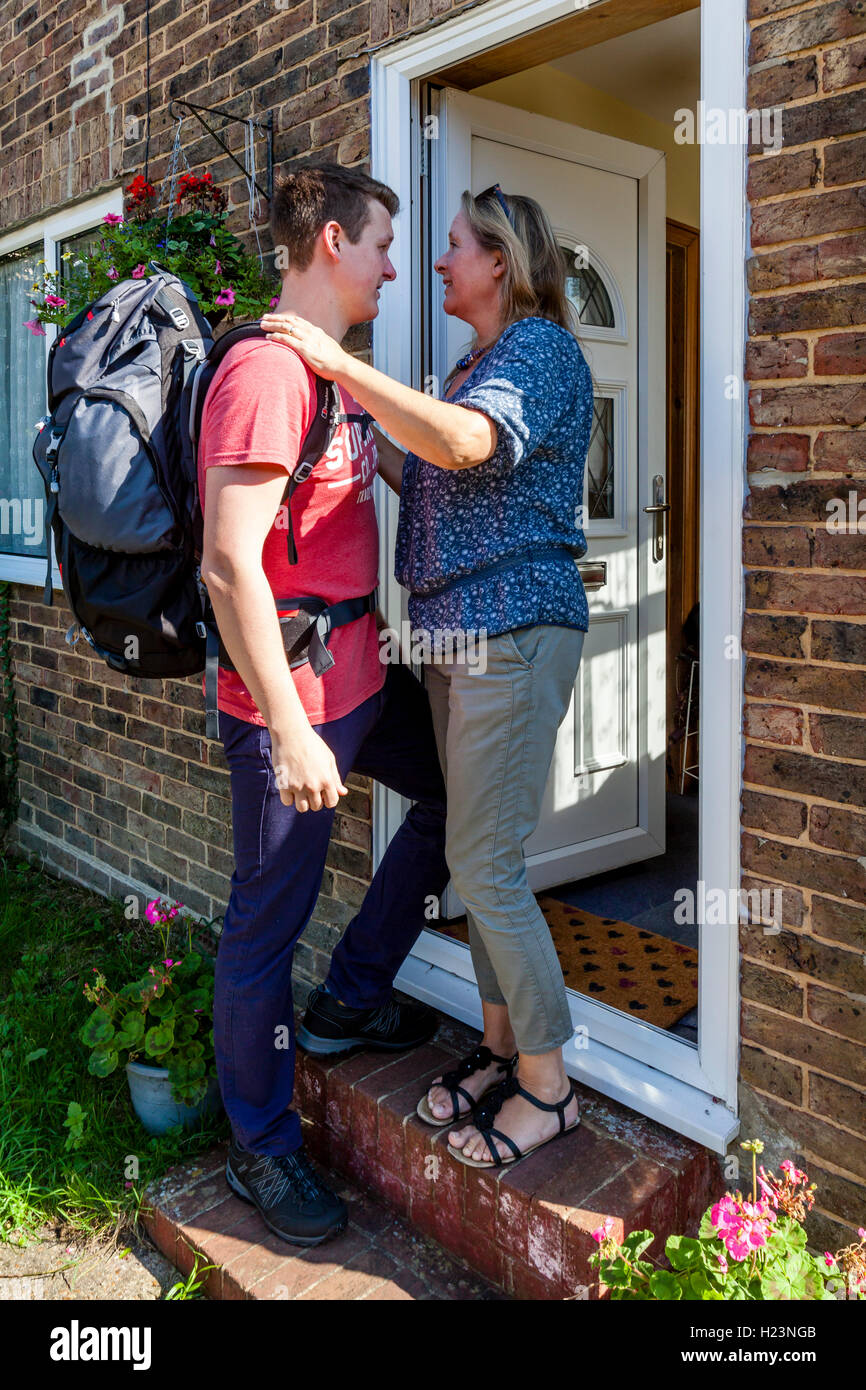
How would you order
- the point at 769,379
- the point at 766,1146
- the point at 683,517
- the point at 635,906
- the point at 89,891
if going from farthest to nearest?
the point at 683,517
the point at 89,891
the point at 635,906
the point at 766,1146
the point at 769,379

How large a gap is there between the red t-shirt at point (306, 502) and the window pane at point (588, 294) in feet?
4.70

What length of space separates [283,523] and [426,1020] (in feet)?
4.45

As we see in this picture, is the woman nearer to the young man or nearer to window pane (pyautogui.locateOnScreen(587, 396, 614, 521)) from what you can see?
the young man

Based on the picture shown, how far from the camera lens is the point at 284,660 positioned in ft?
6.31

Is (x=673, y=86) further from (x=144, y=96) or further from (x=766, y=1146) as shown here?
(x=766, y=1146)

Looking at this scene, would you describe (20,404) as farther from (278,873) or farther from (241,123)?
(278,873)

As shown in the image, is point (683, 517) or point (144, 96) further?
point (683, 517)

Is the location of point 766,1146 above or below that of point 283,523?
below

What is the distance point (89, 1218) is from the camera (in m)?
2.53

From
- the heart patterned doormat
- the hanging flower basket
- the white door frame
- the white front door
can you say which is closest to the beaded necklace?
the white door frame

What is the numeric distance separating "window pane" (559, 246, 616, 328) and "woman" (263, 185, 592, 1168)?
127 centimetres

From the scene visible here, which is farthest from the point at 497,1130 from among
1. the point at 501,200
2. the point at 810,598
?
the point at 501,200

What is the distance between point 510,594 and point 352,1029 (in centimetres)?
123

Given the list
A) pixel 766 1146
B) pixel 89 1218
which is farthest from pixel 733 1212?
pixel 89 1218
